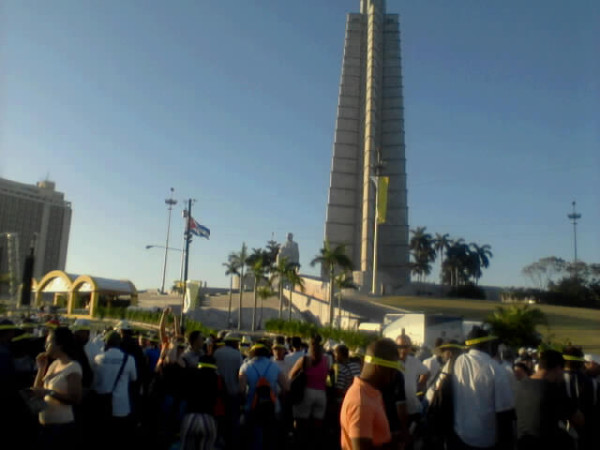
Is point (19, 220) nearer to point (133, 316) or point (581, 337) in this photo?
point (133, 316)

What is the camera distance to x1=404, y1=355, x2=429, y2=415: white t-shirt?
5.51 m

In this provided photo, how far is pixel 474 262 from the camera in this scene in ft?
231

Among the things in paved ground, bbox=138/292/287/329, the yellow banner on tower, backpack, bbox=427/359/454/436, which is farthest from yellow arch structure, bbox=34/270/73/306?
backpack, bbox=427/359/454/436

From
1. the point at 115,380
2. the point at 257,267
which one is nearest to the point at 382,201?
the point at 257,267

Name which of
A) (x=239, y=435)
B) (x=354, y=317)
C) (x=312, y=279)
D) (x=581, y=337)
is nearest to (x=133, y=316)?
(x=354, y=317)

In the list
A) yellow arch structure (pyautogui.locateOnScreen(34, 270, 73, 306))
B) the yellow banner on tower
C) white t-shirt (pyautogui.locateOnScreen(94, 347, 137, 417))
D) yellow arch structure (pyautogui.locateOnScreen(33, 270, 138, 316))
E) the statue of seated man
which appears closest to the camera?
white t-shirt (pyautogui.locateOnScreen(94, 347, 137, 417))

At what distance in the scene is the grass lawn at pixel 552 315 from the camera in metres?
35.1

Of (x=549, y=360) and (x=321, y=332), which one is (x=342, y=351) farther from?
(x=321, y=332)

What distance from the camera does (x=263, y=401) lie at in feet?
18.9

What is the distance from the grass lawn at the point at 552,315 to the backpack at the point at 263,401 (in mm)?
30673

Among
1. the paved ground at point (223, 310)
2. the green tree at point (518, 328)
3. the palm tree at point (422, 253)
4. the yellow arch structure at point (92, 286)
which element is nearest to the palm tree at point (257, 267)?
the paved ground at point (223, 310)

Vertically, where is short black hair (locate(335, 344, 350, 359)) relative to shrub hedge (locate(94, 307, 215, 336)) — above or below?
above

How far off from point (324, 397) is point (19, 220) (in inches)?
3016

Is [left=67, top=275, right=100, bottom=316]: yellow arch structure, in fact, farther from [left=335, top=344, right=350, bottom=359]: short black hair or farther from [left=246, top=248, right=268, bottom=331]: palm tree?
[left=335, top=344, right=350, bottom=359]: short black hair
